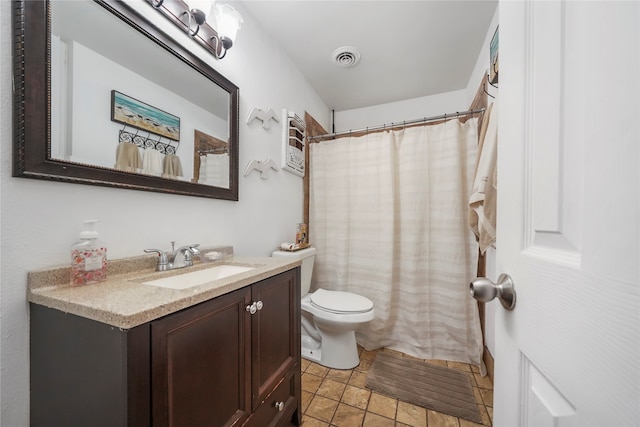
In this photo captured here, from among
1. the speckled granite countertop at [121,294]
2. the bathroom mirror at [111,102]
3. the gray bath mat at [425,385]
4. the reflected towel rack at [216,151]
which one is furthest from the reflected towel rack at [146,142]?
the gray bath mat at [425,385]

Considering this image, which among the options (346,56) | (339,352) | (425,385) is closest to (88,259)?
(339,352)

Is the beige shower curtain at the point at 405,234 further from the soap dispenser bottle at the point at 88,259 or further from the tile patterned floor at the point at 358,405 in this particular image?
the soap dispenser bottle at the point at 88,259

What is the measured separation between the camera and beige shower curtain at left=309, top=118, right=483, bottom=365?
6.05 ft

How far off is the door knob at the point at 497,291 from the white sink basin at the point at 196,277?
0.85 m

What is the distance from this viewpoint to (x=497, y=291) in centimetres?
48

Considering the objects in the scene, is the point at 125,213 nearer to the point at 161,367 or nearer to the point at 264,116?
the point at 161,367

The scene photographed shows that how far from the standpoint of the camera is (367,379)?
62.7 inches

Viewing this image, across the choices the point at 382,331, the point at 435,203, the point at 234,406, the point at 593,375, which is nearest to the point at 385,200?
the point at 435,203

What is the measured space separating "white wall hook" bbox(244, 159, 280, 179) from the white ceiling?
36.8 inches

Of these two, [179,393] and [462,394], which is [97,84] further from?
[462,394]

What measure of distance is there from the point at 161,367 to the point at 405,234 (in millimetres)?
1794

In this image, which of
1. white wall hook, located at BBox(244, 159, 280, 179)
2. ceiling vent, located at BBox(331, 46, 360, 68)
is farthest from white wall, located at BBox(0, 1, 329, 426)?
ceiling vent, located at BBox(331, 46, 360, 68)

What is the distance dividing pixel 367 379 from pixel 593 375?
160 cm

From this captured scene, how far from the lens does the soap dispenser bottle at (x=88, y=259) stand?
74 centimetres
